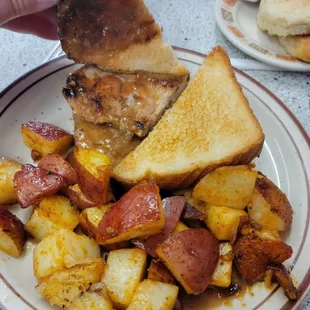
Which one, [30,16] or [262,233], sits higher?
[30,16]

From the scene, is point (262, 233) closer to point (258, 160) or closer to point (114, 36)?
point (258, 160)

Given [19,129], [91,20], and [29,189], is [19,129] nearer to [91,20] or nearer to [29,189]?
[29,189]

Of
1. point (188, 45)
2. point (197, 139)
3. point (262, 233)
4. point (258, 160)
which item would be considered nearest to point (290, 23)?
point (188, 45)

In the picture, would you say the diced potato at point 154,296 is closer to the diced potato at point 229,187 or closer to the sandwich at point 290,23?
the diced potato at point 229,187

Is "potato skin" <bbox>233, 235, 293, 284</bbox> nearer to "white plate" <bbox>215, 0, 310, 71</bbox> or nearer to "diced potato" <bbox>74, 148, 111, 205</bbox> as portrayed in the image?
"diced potato" <bbox>74, 148, 111, 205</bbox>

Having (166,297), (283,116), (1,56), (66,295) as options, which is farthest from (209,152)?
(1,56)

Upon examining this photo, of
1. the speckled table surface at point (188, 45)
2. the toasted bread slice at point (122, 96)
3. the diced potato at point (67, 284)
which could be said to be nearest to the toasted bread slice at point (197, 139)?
the toasted bread slice at point (122, 96)
